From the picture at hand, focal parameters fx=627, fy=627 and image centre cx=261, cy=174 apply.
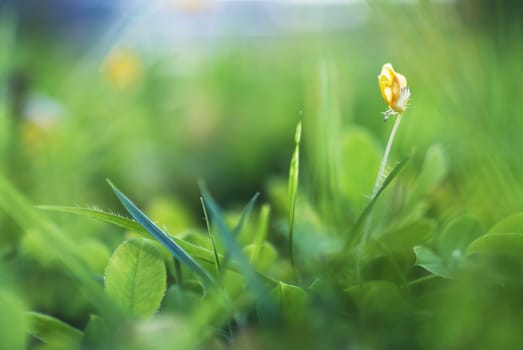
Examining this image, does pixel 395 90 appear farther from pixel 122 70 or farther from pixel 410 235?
pixel 122 70

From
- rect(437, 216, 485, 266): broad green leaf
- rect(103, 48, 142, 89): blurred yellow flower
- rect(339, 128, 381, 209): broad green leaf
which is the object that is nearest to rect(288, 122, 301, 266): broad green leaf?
rect(437, 216, 485, 266): broad green leaf

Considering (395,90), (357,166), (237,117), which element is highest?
(395,90)

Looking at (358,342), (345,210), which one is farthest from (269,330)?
(345,210)

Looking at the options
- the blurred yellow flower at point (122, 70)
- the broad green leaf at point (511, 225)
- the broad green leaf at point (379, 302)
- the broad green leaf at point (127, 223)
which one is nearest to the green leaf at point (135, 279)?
the broad green leaf at point (127, 223)

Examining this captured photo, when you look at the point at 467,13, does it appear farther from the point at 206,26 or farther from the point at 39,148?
the point at 206,26

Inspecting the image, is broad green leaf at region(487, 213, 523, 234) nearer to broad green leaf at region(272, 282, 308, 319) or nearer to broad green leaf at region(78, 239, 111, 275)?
broad green leaf at region(272, 282, 308, 319)

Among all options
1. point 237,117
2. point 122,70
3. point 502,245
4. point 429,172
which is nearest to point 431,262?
point 502,245
